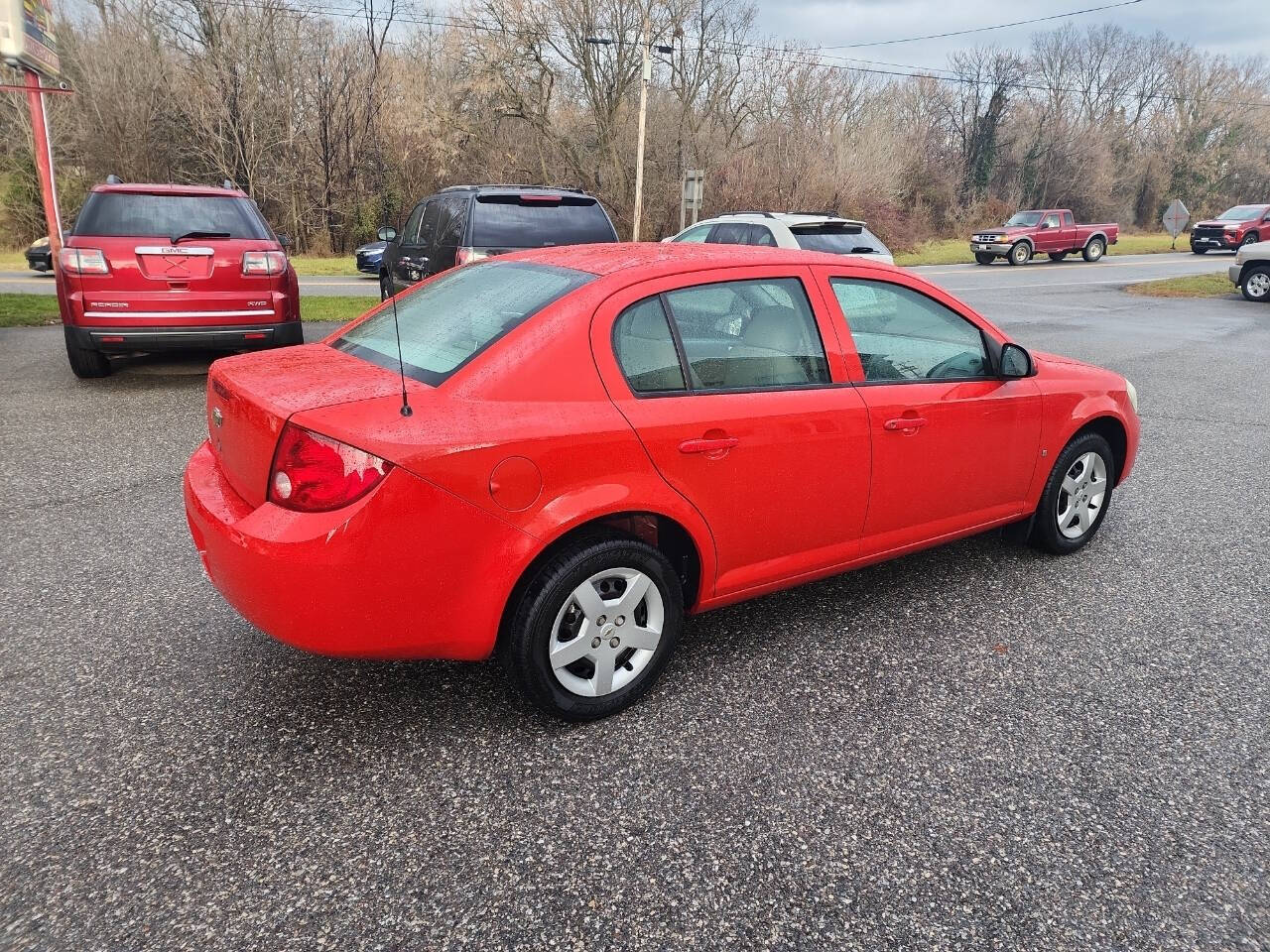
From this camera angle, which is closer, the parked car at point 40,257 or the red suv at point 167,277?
the red suv at point 167,277

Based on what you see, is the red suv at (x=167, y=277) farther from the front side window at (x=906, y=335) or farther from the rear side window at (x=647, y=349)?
the front side window at (x=906, y=335)

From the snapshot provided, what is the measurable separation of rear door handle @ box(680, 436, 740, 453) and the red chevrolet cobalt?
17mm

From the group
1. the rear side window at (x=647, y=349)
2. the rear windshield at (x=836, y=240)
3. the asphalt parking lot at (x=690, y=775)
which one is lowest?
the asphalt parking lot at (x=690, y=775)

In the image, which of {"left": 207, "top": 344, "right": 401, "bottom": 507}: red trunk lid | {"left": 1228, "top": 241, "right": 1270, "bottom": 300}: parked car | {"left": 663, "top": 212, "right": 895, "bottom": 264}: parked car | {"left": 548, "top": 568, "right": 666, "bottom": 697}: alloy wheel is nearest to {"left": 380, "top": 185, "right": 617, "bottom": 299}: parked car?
{"left": 663, "top": 212, "right": 895, "bottom": 264}: parked car

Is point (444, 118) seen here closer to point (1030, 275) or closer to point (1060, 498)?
point (1030, 275)

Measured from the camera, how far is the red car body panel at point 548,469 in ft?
8.09

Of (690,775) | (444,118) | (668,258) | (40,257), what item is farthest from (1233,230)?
(40,257)

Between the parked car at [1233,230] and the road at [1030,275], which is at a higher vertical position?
the parked car at [1233,230]

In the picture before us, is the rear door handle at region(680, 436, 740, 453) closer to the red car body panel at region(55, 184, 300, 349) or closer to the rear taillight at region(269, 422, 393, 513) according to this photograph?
the rear taillight at region(269, 422, 393, 513)

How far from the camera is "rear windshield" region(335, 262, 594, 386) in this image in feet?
9.40

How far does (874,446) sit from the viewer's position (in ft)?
11.1

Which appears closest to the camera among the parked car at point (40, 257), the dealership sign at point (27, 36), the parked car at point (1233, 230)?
the dealership sign at point (27, 36)

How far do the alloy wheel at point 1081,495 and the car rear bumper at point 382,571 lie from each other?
9.94ft

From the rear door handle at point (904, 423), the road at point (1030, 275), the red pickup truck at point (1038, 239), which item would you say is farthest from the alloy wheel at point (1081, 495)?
the red pickup truck at point (1038, 239)
